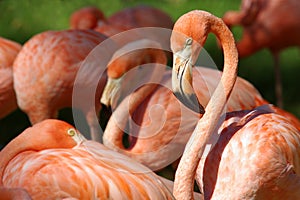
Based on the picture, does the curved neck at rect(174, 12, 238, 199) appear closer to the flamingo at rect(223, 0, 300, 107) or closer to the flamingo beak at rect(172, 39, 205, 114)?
the flamingo beak at rect(172, 39, 205, 114)

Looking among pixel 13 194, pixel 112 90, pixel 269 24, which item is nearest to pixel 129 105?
pixel 112 90

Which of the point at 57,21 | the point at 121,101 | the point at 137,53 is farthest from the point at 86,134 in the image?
the point at 57,21

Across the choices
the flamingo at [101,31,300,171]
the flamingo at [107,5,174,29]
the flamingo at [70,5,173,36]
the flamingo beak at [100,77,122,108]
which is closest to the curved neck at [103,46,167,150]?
the flamingo at [101,31,300,171]

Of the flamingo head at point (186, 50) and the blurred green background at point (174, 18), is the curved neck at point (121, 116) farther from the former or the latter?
the blurred green background at point (174, 18)

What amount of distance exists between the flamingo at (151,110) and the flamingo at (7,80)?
2.83 feet

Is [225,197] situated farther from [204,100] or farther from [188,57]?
[204,100]

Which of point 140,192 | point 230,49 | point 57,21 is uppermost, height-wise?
point 230,49

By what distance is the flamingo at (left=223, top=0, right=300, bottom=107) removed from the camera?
6492mm

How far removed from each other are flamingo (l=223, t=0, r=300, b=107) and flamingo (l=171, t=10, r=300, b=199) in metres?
2.93

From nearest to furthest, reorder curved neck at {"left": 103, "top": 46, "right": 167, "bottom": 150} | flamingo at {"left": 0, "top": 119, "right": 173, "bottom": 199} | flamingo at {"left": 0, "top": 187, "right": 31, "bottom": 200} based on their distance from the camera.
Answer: flamingo at {"left": 0, "top": 187, "right": 31, "bottom": 200}, flamingo at {"left": 0, "top": 119, "right": 173, "bottom": 199}, curved neck at {"left": 103, "top": 46, "right": 167, "bottom": 150}

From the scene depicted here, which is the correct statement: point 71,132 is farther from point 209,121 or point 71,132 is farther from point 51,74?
point 51,74

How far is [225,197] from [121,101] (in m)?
1.35

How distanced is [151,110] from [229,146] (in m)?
0.97

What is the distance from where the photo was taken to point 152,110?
433 cm
